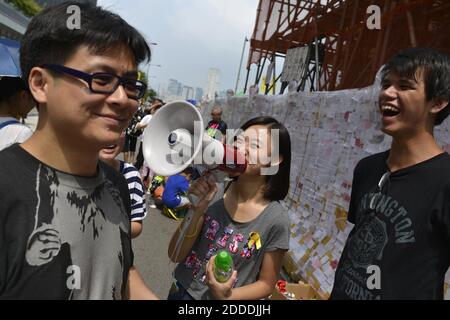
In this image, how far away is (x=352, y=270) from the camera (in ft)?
5.76

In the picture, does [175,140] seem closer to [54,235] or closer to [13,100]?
[54,235]

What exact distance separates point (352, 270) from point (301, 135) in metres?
3.87

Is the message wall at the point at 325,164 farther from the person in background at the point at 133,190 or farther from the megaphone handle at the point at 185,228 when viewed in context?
the person in background at the point at 133,190

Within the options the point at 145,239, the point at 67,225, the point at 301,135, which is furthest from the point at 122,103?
the point at 301,135

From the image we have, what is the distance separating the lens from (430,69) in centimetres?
169

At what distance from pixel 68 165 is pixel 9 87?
5.95 ft

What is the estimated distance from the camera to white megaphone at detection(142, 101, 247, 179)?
59.6 inches

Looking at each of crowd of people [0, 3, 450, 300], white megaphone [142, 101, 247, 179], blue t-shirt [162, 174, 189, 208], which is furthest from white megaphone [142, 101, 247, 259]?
blue t-shirt [162, 174, 189, 208]

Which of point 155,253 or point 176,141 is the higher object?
point 176,141

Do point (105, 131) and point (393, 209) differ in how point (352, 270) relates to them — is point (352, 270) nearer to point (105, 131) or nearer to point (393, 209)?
point (393, 209)

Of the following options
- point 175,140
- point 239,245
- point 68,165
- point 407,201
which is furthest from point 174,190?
point 68,165

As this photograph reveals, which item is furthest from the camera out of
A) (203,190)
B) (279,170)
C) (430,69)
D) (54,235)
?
(279,170)

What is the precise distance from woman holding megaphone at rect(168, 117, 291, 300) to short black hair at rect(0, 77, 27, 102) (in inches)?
63.0
